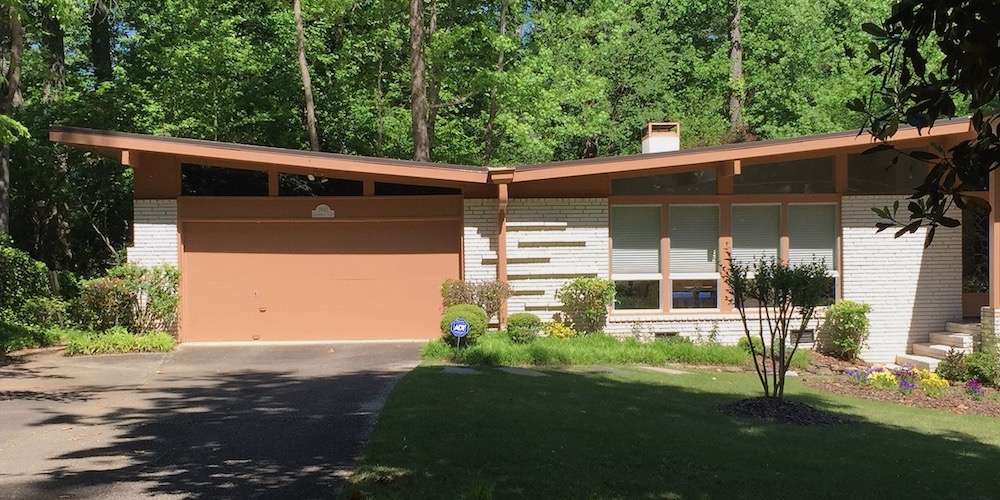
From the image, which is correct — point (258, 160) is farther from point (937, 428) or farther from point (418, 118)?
point (937, 428)

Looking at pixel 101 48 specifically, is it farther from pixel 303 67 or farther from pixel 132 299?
pixel 132 299

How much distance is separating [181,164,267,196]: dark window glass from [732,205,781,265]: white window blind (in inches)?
342

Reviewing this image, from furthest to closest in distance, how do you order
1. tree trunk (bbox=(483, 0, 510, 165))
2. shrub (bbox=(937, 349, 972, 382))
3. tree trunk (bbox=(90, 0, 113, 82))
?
tree trunk (bbox=(90, 0, 113, 82))
tree trunk (bbox=(483, 0, 510, 165))
shrub (bbox=(937, 349, 972, 382))

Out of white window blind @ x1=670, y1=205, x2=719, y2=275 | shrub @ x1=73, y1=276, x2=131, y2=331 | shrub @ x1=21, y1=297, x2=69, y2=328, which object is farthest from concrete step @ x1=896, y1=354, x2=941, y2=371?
shrub @ x1=21, y1=297, x2=69, y2=328

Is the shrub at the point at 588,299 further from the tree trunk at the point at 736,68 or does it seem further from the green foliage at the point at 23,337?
the tree trunk at the point at 736,68

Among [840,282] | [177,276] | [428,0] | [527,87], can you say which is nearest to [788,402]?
[840,282]

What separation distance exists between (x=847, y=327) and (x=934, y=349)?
158 centimetres

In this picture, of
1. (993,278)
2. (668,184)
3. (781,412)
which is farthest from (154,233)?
(993,278)

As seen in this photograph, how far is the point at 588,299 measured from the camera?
48.5 feet

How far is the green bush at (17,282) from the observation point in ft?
50.2

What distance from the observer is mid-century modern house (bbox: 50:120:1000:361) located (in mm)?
15180

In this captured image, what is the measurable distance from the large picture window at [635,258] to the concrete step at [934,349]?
480 centimetres

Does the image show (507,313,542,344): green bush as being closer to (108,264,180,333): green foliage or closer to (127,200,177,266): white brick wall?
(108,264,180,333): green foliage

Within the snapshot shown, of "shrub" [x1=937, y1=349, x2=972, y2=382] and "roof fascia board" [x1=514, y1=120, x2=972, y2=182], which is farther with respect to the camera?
"roof fascia board" [x1=514, y1=120, x2=972, y2=182]
